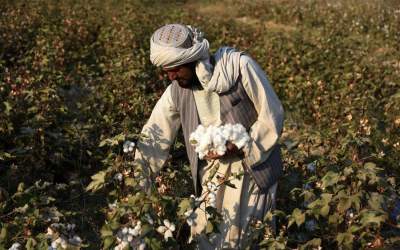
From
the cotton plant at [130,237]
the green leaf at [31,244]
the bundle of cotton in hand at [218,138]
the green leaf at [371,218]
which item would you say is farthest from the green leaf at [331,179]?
the green leaf at [31,244]

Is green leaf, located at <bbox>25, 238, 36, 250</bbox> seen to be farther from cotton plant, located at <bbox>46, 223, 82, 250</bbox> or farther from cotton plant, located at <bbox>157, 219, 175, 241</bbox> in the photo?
cotton plant, located at <bbox>157, 219, 175, 241</bbox>

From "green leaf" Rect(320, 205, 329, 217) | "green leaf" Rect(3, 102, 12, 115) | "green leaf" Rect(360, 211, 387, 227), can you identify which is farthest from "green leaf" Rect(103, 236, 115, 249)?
"green leaf" Rect(3, 102, 12, 115)

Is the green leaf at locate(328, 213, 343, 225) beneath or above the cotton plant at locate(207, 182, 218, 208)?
beneath

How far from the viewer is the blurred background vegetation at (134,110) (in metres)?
2.80

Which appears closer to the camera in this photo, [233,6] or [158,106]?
[158,106]

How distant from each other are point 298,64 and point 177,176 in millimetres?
3505

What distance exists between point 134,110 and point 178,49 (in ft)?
8.26

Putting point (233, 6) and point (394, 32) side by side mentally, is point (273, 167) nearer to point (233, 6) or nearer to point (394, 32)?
point (394, 32)

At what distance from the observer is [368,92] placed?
556 centimetres

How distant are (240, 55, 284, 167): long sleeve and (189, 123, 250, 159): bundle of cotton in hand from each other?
255 mm

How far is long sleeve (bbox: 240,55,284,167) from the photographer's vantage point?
8.38ft

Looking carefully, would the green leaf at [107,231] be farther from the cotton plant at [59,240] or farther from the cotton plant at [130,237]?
the cotton plant at [59,240]

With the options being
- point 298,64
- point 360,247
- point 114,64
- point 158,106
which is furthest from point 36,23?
point 360,247

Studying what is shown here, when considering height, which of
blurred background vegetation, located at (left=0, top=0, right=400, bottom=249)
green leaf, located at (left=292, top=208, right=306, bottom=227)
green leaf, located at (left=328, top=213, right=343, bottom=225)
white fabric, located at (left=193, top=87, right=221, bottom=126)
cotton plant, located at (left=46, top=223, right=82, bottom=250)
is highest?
white fabric, located at (left=193, top=87, right=221, bottom=126)
